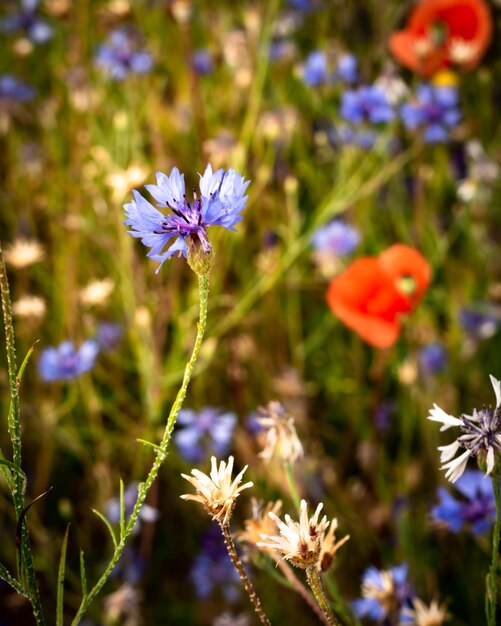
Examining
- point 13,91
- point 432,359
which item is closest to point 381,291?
point 432,359

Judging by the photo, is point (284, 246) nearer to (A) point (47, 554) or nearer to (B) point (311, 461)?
(B) point (311, 461)

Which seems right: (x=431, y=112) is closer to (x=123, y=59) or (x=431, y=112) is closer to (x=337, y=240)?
(x=337, y=240)

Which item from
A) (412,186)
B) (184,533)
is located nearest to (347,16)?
(412,186)

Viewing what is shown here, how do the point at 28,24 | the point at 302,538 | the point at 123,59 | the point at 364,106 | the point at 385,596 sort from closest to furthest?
the point at 302,538, the point at 385,596, the point at 364,106, the point at 123,59, the point at 28,24

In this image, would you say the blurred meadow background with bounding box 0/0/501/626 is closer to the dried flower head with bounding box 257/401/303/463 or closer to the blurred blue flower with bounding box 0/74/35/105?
the blurred blue flower with bounding box 0/74/35/105

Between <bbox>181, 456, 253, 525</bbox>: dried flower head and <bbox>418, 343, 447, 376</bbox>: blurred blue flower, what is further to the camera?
<bbox>418, 343, 447, 376</bbox>: blurred blue flower

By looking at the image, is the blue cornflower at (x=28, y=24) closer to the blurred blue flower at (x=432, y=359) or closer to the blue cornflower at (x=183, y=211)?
the blurred blue flower at (x=432, y=359)

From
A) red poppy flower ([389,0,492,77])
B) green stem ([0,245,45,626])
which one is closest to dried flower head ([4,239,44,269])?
red poppy flower ([389,0,492,77])
